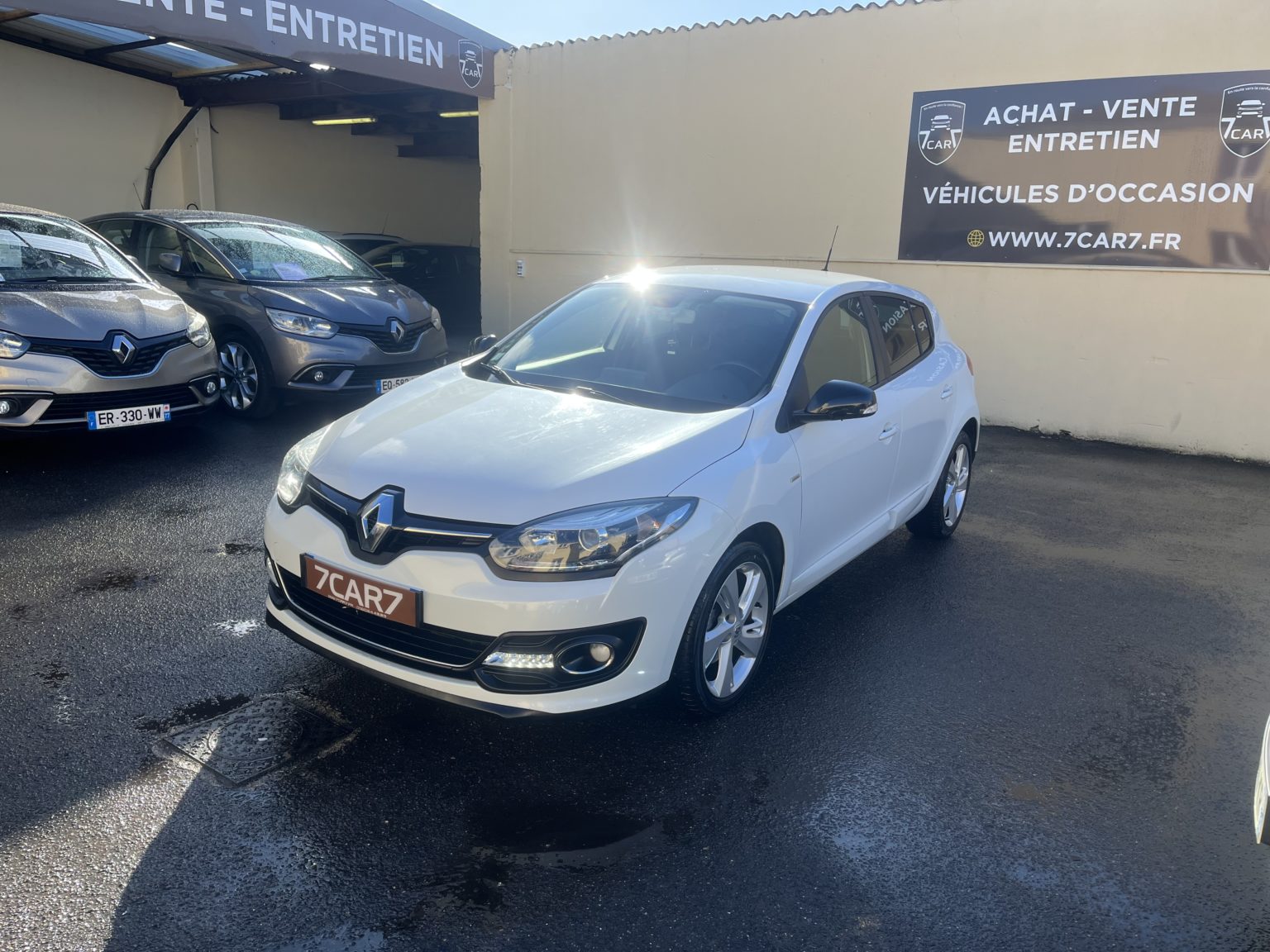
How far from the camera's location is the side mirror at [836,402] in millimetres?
3975

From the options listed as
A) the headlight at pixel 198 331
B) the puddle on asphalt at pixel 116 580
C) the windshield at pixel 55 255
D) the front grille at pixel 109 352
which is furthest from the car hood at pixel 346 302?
the puddle on asphalt at pixel 116 580

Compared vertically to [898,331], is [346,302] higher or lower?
lower

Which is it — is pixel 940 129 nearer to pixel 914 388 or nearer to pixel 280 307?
pixel 914 388

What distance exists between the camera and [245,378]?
8.18 m

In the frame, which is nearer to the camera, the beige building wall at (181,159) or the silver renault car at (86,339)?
the silver renault car at (86,339)

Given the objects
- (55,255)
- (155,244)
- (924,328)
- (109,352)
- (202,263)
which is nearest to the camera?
(924,328)

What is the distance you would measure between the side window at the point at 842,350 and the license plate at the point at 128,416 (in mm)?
4601

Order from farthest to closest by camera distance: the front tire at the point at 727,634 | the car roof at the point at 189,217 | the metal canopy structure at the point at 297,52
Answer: the metal canopy structure at the point at 297,52 < the car roof at the point at 189,217 < the front tire at the point at 727,634

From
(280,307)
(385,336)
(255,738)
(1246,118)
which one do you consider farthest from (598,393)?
(1246,118)

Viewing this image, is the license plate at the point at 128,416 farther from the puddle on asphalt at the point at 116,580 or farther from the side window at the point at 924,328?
the side window at the point at 924,328

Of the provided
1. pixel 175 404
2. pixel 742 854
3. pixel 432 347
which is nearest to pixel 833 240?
pixel 432 347

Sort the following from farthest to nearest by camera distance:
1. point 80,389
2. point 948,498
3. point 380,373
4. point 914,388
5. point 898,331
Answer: point 380,373, point 80,389, point 948,498, point 898,331, point 914,388

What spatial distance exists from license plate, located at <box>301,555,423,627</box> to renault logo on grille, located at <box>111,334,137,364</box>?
3.90 metres

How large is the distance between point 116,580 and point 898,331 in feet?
13.3
